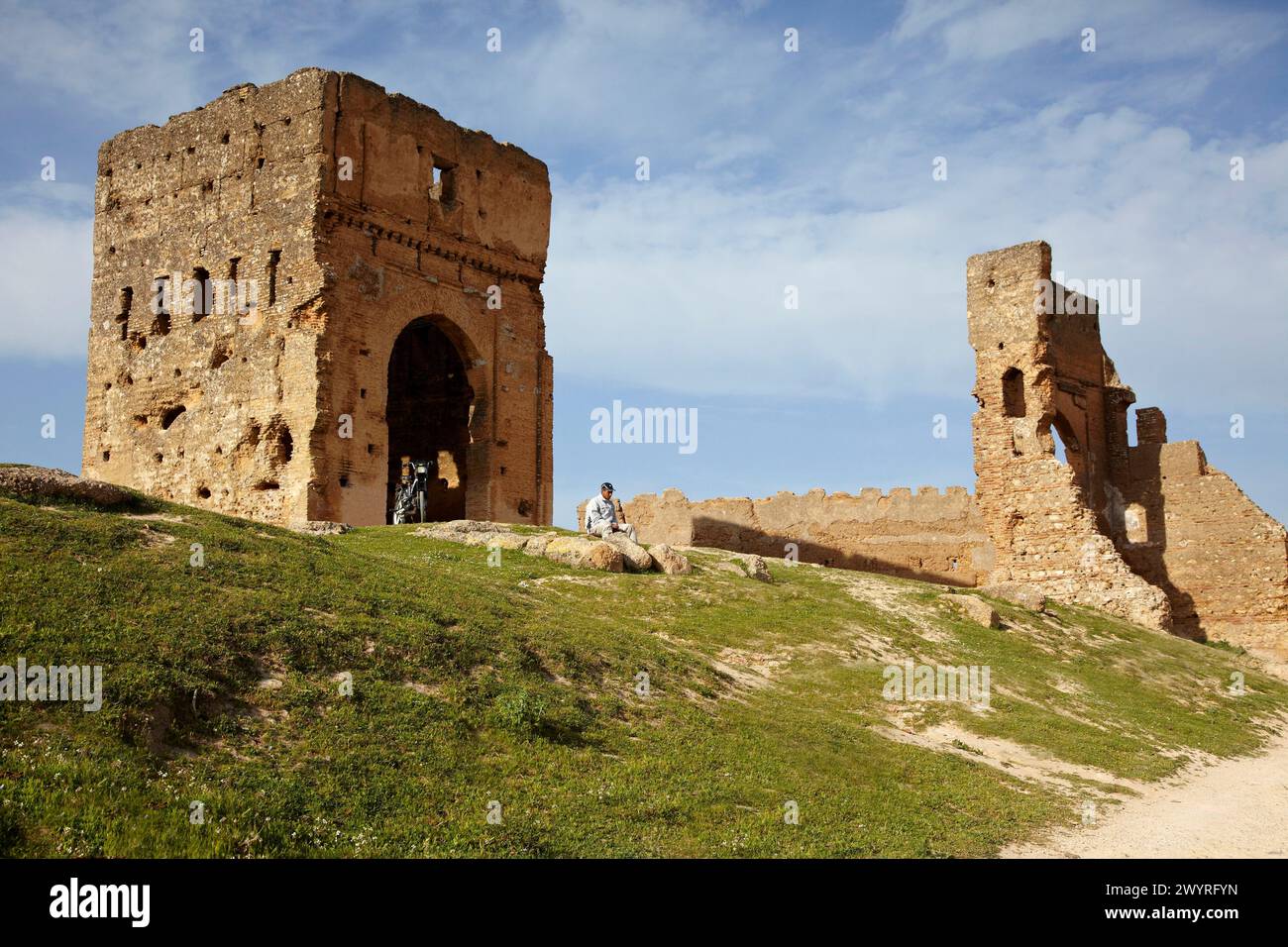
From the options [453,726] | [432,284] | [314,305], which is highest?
[432,284]

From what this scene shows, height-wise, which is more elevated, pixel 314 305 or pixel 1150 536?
pixel 314 305

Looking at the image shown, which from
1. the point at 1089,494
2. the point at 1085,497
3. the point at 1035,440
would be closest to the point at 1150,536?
the point at 1089,494

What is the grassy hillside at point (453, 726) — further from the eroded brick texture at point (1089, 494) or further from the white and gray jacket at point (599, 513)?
the eroded brick texture at point (1089, 494)

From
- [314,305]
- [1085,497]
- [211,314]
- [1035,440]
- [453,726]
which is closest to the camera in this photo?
[453,726]

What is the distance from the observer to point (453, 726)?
9.27m

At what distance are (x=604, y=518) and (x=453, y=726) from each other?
35.6ft

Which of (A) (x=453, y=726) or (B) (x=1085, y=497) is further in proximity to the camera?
(B) (x=1085, y=497)

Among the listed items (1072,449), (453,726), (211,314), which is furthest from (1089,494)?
(453,726)

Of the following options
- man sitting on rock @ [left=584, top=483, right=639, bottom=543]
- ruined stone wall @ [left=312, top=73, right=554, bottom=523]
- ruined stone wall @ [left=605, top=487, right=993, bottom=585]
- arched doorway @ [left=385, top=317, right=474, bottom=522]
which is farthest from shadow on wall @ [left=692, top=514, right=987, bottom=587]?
man sitting on rock @ [left=584, top=483, right=639, bottom=543]

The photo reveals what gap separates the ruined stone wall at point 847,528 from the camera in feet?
102

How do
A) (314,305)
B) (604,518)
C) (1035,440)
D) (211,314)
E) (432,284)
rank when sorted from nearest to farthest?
1. (604,518)
2. (314,305)
3. (211,314)
4. (432,284)
5. (1035,440)

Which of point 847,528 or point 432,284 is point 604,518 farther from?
point 847,528

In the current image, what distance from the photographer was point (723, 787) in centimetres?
952
